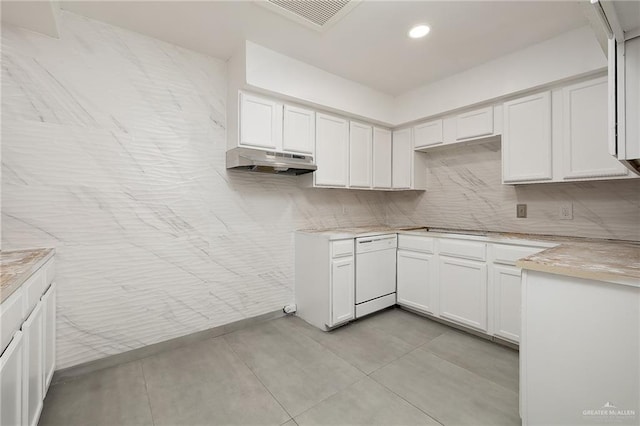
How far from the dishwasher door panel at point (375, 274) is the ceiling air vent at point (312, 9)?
78.9 inches

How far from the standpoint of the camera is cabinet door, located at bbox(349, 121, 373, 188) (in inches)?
128

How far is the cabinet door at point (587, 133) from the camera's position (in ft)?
6.94

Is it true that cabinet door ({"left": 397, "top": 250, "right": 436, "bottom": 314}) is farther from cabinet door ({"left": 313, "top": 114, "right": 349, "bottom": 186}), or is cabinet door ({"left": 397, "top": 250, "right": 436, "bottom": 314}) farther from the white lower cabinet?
the white lower cabinet

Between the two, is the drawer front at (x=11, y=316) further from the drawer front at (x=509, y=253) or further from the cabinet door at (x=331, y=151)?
the drawer front at (x=509, y=253)

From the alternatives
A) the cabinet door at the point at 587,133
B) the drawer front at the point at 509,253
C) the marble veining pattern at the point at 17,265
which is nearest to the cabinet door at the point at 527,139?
the cabinet door at the point at 587,133

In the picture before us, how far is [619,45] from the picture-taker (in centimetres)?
124

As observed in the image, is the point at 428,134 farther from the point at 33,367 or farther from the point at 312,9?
the point at 33,367

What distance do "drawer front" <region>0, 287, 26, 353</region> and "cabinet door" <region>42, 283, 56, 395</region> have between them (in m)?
0.56

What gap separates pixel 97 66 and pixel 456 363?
3.40 meters

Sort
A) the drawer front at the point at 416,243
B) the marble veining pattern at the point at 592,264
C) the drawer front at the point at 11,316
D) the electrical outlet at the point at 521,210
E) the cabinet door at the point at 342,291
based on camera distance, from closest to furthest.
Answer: the drawer front at the point at 11,316, the marble veining pattern at the point at 592,264, the cabinet door at the point at 342,291, the electrical outlet at the point at 521,210, the drawer front at the point at 416,243

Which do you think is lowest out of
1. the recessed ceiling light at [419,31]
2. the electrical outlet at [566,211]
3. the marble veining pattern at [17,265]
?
the marble veining pattern at [17,265]

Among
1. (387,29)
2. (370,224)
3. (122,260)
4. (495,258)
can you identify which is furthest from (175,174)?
(495,258)

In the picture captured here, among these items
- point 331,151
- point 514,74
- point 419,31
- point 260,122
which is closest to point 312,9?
point 419,31

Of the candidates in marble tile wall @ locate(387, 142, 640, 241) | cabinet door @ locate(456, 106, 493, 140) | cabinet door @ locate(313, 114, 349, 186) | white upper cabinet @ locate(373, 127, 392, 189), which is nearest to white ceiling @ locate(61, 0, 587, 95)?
cabinet door @ locate(456, 106, 493, 140)
